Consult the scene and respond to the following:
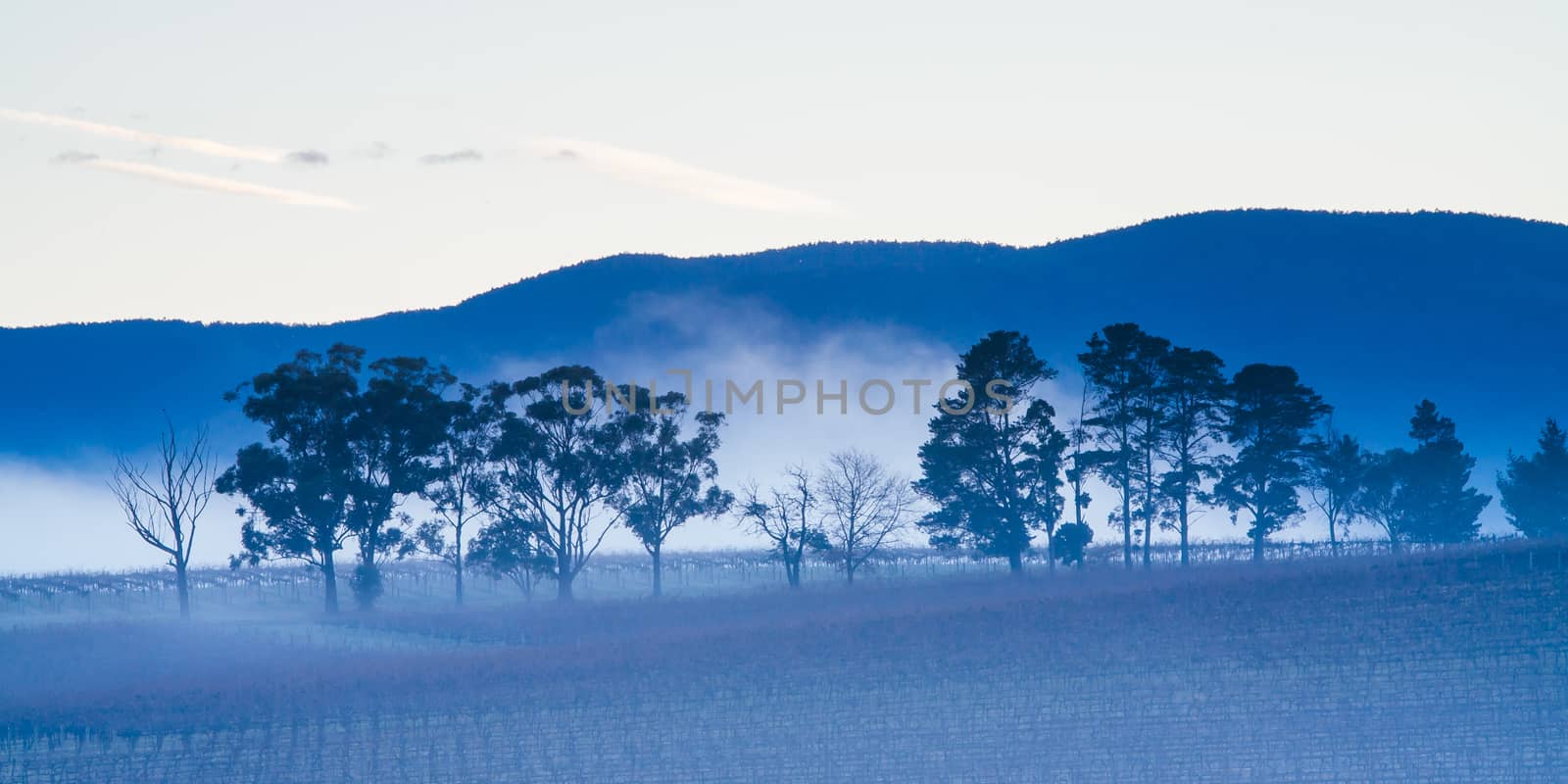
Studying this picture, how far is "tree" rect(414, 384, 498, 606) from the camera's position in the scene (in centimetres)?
7519

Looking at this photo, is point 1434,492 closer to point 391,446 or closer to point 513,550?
point 513,550

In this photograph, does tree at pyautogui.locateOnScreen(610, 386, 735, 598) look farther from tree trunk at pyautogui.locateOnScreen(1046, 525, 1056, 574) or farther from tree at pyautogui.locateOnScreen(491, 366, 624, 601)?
tree trunk at pyautogui.locateOnScreen(1046, 525, 1056, 574)

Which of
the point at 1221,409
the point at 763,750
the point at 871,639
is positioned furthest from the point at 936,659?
the point at 1221,409

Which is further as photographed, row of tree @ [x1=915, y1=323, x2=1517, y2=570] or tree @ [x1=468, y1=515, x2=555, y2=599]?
tree @ [x1=468, y1=515, x2=555, y2=599]

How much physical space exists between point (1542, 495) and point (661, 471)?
147ft

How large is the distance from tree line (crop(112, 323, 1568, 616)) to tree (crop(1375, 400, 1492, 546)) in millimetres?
127

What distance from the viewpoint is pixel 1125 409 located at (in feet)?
227

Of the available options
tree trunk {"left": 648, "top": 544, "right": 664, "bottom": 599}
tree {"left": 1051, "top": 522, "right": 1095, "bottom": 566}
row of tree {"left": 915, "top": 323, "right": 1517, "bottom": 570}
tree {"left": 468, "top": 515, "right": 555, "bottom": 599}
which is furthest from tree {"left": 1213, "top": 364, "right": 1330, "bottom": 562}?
tree {"left": 468, "top": 515, "right": 555, "bottom": 599}

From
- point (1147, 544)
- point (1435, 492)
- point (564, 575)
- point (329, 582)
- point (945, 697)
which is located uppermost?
point (1435, 492)

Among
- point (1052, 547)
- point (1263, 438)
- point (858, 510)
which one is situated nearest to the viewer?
point (1052, 547)

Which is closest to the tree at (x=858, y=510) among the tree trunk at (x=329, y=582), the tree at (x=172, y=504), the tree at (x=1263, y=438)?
the tree at (x=1263, y=438)

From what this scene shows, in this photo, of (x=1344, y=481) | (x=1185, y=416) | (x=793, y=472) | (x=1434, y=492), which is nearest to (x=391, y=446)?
(x=793, y=472)

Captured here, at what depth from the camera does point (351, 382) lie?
2881 inches

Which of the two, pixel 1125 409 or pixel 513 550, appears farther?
pixel 513 550
